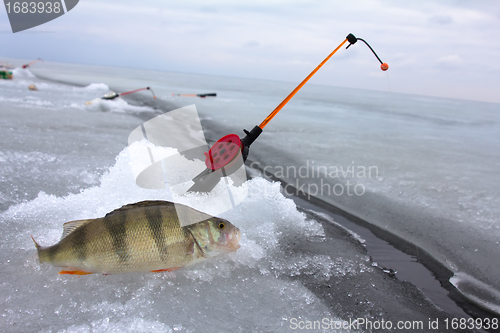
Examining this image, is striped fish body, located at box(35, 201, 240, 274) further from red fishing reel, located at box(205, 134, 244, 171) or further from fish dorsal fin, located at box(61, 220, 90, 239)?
red fishing reel, located at box(205, 134, 244, 171)

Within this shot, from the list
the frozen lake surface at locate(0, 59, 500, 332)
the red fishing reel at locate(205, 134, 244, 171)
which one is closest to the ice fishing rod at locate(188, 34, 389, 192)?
the red fishing reel at locate(205, 134, 244, 171)

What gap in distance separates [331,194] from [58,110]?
7.48m

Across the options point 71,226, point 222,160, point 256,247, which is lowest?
point 256,247

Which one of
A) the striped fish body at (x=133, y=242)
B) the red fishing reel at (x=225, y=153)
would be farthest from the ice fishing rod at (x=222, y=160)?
the striped fish body at (x=133, y=242)

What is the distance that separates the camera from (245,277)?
2078 mm

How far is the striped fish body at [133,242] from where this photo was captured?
167cm

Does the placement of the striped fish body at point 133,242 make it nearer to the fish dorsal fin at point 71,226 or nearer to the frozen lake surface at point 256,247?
the fish dorsal fin at point 71,226

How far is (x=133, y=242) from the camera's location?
1688mm

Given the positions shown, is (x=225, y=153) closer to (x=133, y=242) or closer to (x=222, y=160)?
(x=222, y=160)

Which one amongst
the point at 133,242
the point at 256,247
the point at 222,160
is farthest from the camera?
the point at 222,160

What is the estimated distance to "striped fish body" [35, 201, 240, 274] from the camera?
1.67m

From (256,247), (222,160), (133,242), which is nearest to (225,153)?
(222,160)

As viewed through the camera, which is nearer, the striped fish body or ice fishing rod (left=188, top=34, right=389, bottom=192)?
the striped fish body

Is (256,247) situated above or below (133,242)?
below
